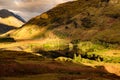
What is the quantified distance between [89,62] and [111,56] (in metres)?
20.8

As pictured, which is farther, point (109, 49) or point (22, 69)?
point (109, 49)

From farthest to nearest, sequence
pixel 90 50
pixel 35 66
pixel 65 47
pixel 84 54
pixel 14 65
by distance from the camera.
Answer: pixel 65 47 → pixel 90 50 → pixel 84 54 → pixel 35 66 → pixel 14 65

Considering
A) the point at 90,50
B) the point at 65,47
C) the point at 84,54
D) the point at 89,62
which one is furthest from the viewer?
the point at 65,47

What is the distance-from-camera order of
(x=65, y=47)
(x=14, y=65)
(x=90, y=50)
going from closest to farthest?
(x=14, y=65) → (x=90, y=50) → (x=65, y=47)

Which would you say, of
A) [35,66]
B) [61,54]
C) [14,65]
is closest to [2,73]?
[14,65]

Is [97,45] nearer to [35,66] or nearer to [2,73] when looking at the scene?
[35,66]

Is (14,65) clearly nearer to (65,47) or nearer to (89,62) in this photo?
(89,62)

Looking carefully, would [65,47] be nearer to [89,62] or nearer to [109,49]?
[109,49]

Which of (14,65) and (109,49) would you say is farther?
(109,49)

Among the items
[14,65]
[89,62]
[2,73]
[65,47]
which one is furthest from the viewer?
[65,47]

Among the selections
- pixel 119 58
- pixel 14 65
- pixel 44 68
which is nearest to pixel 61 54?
pixel 119 58

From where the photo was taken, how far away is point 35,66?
98.0 metres

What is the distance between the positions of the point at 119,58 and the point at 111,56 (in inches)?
238

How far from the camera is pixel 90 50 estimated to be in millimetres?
183875
